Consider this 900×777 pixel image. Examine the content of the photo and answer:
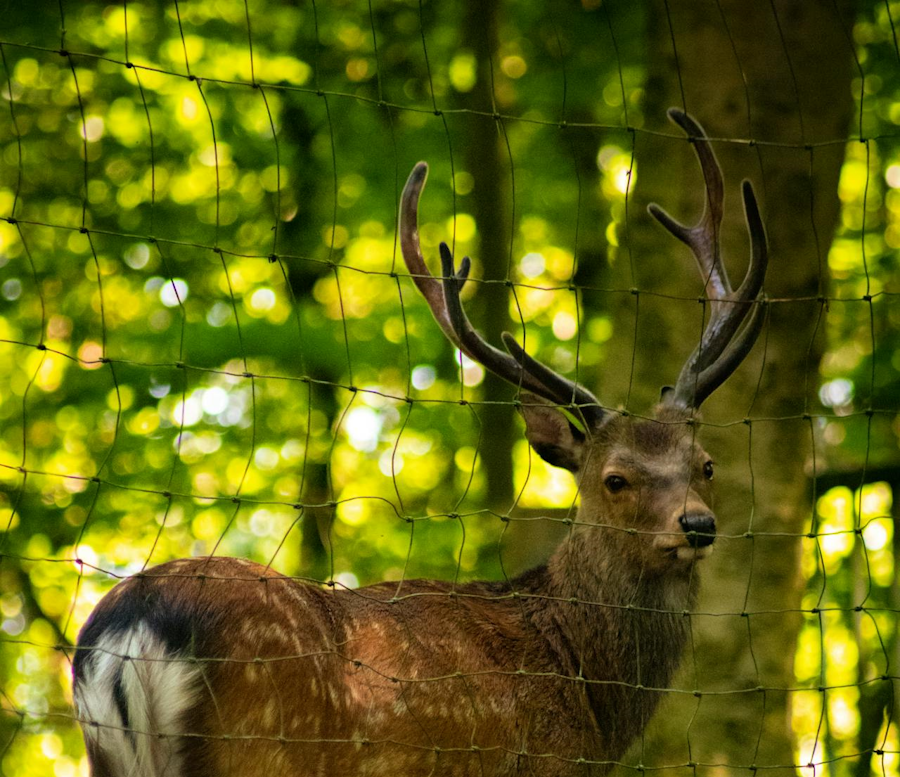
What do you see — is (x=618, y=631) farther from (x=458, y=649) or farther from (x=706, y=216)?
(x=706, y=216)

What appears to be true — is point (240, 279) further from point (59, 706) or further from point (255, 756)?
point (255, 756)

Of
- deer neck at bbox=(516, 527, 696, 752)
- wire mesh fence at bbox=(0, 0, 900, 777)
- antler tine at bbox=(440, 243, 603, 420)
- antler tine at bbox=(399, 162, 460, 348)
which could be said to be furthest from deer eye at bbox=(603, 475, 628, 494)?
wire mesh fence at bbox=(0, 0, 900, 777)

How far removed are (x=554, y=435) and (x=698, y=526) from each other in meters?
1.08

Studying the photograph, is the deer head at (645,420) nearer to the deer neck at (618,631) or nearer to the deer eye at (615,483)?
the deer eye at (615,483)

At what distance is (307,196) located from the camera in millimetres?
10805

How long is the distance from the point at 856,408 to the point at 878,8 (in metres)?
3.09

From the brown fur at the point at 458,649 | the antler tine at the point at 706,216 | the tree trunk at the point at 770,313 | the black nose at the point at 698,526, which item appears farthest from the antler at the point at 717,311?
the tree trunk at the point at 770,313

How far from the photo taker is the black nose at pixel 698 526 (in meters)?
5.25

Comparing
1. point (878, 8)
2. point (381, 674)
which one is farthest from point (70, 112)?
point (381, 674)

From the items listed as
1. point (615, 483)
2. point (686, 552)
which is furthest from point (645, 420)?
point (686, 552)

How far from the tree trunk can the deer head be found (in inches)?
45.1

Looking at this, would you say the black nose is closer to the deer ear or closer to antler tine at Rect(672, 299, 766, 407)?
antler tine at Rect(672, 299, 766, 407)

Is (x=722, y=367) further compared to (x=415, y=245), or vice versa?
(x=722, y=367)

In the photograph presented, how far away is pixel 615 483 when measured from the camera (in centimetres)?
578
